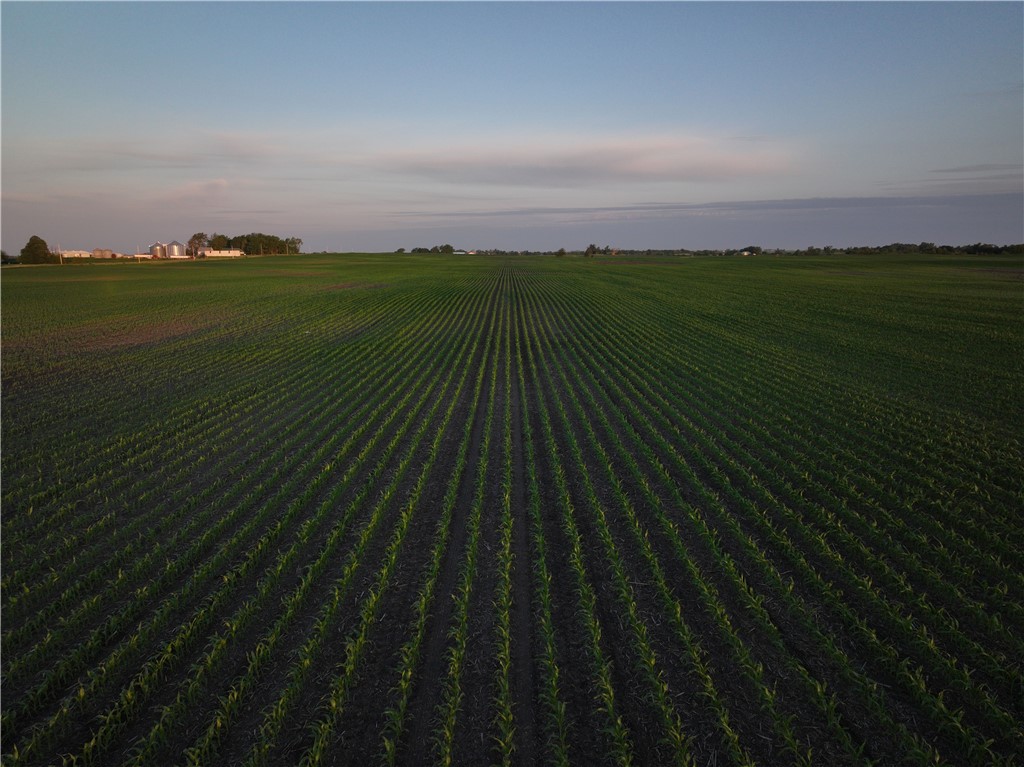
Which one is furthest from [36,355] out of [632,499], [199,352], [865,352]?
[865,352]

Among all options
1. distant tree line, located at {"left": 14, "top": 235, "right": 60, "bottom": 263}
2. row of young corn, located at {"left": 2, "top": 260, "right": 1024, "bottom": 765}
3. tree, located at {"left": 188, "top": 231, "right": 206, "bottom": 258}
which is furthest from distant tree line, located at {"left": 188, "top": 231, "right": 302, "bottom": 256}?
row of young corn, located at {"left": 2, "top": 260, "right": 1024, "bottom": 765}

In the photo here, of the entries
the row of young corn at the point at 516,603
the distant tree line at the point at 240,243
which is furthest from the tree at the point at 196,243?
the row of young corn at the point at 516,603

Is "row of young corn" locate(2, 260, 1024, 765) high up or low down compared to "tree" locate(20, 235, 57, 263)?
down

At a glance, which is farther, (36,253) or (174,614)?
(36,253)

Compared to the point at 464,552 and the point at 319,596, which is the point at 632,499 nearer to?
the point at 464,552

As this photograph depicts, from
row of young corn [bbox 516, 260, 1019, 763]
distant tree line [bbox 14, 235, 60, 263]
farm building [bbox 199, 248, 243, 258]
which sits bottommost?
row of young corn [bbox 516, 260, 1019, 763]

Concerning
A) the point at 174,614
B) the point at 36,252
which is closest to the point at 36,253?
the point at 36,252

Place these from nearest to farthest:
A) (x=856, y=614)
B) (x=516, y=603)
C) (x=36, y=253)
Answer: (x=856, y=614) < (x=516, y=603) < (x=36, y=253)

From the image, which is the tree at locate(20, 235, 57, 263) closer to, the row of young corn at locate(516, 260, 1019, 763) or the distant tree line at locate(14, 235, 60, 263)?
the distant tree line at locate(14, 235, 60, 263)

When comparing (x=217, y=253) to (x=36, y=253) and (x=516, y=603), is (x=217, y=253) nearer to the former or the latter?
(x=36, y=253)
